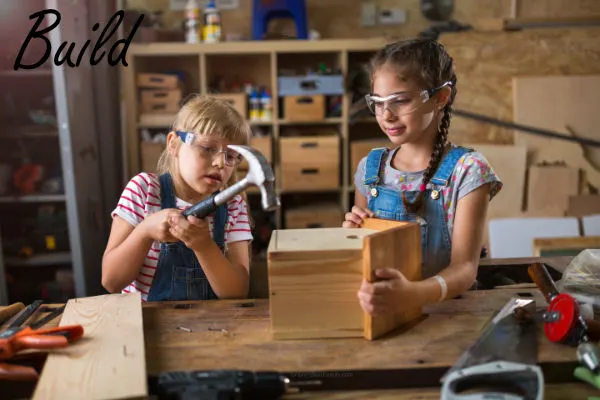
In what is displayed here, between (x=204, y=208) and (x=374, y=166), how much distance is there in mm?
685

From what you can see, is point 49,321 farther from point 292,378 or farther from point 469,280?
point 469,280

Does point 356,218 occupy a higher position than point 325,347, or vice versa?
point 356,218

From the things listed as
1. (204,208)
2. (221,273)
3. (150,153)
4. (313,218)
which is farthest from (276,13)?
(204,208)

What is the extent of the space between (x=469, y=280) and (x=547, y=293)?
0.17m

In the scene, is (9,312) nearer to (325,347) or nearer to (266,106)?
(325,347)

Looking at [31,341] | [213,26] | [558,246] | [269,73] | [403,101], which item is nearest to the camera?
[31,341]

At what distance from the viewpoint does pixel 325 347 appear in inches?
44.4

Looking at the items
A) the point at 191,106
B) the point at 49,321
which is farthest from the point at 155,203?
the point at 49,321

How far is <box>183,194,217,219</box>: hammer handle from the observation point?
1.25m

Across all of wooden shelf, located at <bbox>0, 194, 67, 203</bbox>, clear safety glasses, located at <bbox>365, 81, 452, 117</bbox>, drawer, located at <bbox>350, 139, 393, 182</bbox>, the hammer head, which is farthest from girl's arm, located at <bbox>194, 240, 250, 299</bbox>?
drawer, located at <bbox>350, 139, 393, 182</bbox>

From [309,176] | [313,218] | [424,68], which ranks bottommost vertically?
[313,218]

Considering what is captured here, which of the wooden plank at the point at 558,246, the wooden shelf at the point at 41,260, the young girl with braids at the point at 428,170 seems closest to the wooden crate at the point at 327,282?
the young girl with braids at the point at 428,170

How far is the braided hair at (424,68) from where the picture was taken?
157 centimetres

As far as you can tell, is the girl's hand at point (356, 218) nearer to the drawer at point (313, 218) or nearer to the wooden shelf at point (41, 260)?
the drawer at point (313, 218)
